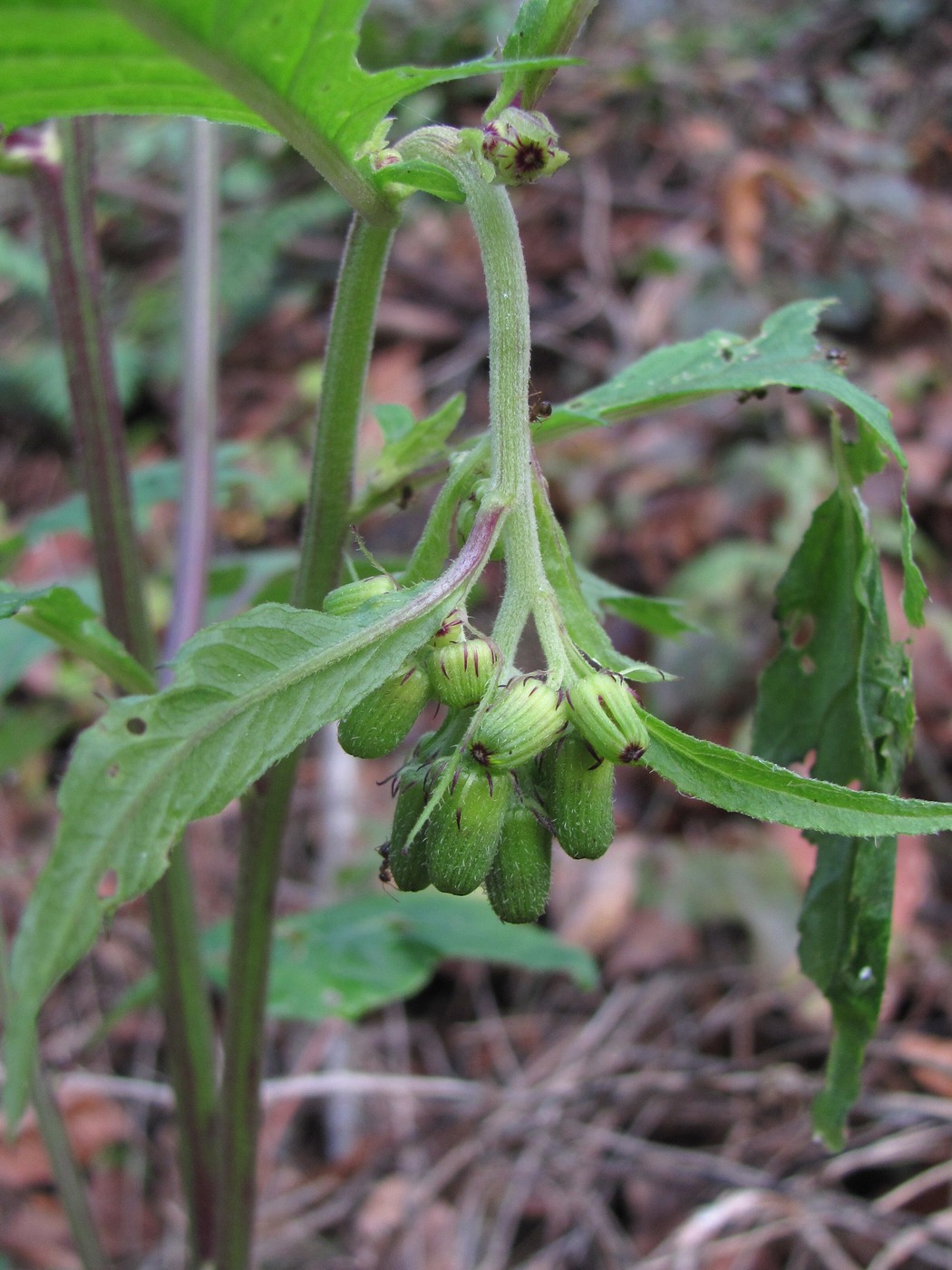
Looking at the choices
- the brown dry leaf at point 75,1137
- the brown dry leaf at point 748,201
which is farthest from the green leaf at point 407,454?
the brown dry leaf at point 748,201

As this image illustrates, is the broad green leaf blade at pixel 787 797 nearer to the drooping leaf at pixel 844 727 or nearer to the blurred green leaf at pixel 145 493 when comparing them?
the drooping leaf at pixel 844 727

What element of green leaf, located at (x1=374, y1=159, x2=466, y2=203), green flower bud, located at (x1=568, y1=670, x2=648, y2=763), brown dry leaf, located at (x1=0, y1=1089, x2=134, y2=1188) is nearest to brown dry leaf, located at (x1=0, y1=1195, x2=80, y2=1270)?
brown dry leaf, located at (x1=0, y1=1089, x2=134, y2=1188)

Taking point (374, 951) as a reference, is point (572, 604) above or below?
above

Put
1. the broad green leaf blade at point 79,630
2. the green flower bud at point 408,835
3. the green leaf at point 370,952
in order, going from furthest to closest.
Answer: the green leaf at point 370,952, the broad green leaf blade at point 79,630, the green flower bud at point 408,835

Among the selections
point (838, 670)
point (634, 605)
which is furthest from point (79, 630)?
point (838, 670)

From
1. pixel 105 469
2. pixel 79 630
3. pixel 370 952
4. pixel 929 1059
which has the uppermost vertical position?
pixel 105 469

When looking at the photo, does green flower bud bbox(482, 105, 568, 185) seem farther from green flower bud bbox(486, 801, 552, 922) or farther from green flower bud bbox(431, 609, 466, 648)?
green flower bud bbox(486, 801, 552, 922)

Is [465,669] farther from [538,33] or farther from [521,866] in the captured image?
[538,33]
